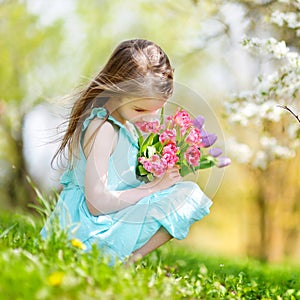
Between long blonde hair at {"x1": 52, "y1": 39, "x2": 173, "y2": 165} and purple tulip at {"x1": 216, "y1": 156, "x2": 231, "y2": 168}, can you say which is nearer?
long blonde hair at {"x1": 52, "y1": 39, "x2": 173, "y2": 165}

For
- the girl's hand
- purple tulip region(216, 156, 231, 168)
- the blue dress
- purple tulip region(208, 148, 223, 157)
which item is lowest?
the blue dress

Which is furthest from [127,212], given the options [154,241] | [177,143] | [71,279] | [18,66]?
[18,66]

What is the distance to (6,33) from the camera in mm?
7184

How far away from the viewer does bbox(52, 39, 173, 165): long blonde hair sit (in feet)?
7.66

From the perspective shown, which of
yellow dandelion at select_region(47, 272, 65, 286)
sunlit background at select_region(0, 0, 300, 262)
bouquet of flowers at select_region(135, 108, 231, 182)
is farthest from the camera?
sunlit background at select_region(0, 0, 300, 262)

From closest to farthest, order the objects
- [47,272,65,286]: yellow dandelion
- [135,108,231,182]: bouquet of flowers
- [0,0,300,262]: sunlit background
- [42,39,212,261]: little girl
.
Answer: [47,272,65,286]: yellow dandelion → [42,39,212,261]: little girl → [135,108,231,182]: bouquet of flowers → [0,0,300,262]: sunlit background

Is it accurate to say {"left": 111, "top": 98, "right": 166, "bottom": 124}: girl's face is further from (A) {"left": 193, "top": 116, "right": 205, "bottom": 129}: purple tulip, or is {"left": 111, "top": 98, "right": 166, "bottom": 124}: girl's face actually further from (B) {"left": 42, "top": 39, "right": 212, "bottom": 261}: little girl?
(A) {"left": 193, "top": 116, "right": 205, "bottom": 129}: purple tulip

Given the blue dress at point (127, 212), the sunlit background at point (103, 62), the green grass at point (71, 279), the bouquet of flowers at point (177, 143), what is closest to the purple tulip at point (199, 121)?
the bouquet of flowers at point (177, 143)

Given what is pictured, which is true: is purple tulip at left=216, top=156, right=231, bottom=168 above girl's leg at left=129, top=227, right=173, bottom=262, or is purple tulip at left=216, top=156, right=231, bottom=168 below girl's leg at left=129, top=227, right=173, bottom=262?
above

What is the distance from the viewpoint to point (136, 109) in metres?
2.36

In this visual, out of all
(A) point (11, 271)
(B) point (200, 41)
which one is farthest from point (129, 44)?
(B) point (200, 41)

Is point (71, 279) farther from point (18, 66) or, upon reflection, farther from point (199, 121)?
point (18, 66)

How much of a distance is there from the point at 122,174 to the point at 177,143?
260 mm

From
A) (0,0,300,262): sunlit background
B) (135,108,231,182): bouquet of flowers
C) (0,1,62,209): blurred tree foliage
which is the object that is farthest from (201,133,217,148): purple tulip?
(0,1,62,209): blurred tree foliage
